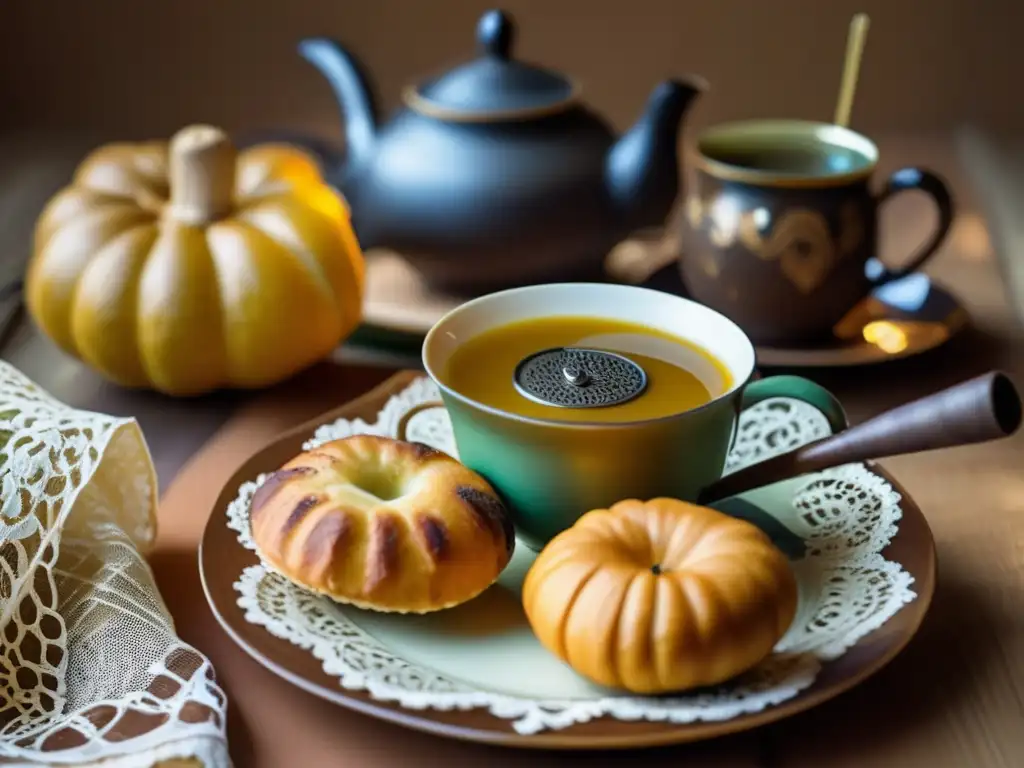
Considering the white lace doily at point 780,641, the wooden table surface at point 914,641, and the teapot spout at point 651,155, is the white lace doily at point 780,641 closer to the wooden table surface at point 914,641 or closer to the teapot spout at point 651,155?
the wooden table surface at point 914,641

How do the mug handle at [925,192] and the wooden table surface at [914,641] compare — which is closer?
the wooden table surface at [914,641]

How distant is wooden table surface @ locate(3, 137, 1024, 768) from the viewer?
0.57 meters

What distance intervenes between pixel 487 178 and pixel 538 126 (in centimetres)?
6

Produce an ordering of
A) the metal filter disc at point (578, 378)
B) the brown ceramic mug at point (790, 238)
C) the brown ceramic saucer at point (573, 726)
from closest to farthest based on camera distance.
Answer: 1. the brown ceramic saucer at point (573, 726)
2. the metal filter disc at point (578, 378)
3. the brown ceramic mug at point (790, 238)

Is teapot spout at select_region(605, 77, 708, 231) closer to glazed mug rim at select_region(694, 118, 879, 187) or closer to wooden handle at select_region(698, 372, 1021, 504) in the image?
glazed mug rim at select_region(694, 118, 879, 187)

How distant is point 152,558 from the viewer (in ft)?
2.34

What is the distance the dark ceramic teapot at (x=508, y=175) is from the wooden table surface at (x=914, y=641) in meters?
0.14

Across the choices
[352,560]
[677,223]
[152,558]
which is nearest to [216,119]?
[677,223]

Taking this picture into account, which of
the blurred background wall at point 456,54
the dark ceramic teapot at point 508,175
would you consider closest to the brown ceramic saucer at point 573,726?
the dark ceramic teapot at point 508,175

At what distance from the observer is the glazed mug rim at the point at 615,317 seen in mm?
615

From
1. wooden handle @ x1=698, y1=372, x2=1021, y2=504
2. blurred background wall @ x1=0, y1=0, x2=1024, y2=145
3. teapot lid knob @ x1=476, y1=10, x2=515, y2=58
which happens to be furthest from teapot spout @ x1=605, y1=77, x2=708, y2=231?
blurred background wall @ x1=0, y1=0, x2=1024, y2=145

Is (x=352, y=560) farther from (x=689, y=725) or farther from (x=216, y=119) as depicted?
(x=216, y=119)

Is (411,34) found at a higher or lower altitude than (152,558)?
higher

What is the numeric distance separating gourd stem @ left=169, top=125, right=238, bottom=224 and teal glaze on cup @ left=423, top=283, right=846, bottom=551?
259mm
